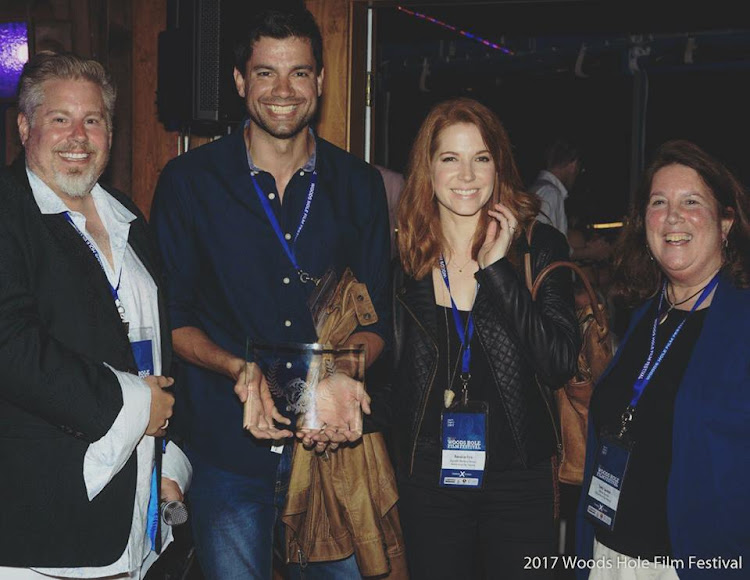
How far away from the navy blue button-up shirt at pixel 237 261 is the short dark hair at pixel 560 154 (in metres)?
4.20

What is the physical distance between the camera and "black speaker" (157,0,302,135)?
3.77 m

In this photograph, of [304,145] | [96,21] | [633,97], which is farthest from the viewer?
[633,97]

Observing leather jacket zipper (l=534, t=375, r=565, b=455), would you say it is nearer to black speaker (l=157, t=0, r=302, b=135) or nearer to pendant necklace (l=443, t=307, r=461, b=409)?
pendant necklace (l=443, t=307, r=461, b=409)

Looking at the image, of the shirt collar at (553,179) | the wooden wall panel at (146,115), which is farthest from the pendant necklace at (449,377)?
the shirt collar at (553,179)

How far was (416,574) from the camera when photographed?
8.79 ft

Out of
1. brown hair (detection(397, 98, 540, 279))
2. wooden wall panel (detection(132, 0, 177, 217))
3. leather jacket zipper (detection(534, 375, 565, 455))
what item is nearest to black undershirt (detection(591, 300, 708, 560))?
leather jacket zipper (detection(534, 375, 565, 455))

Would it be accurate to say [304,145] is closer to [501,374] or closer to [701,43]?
[501,374]

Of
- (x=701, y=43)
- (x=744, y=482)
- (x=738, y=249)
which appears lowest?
(x=744, y=482)

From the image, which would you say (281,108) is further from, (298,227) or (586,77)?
(586,77)

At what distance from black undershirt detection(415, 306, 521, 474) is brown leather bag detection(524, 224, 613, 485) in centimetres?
22

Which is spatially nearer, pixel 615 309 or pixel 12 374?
pixel 12 374

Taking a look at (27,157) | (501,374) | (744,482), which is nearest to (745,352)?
(744,482)

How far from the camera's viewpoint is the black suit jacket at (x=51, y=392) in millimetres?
2080

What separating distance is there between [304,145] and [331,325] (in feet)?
2.08
